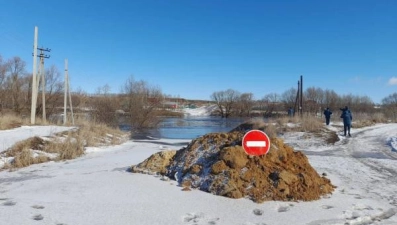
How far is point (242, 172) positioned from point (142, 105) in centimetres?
4094

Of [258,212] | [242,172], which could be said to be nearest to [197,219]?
[258,212]

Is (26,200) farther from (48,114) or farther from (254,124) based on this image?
(48,114)

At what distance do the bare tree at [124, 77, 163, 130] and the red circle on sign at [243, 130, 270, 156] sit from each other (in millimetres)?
38645

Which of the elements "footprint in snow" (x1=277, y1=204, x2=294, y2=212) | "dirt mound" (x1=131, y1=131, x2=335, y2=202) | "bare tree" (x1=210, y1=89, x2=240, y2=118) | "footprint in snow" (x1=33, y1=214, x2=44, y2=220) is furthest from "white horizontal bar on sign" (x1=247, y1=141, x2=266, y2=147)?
"bare tree" (x1=210, y1=89, x2=240, y2=118)

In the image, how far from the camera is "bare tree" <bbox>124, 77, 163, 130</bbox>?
45.6 m

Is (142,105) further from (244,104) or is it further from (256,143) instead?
(244,104)

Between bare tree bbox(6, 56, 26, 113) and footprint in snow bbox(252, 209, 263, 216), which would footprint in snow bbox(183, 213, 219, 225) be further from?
bare tree bbox(6, 56, 26, 113)

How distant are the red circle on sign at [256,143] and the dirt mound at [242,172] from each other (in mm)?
133

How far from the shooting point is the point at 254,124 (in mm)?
26203

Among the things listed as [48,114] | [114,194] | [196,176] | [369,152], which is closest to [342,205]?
[196,176]

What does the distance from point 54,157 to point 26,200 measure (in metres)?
5.52

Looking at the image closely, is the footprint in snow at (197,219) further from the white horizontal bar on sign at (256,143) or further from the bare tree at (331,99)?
the bare tree at (331,99)

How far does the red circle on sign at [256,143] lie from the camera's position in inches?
259

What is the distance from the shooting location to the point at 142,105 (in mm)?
46281
